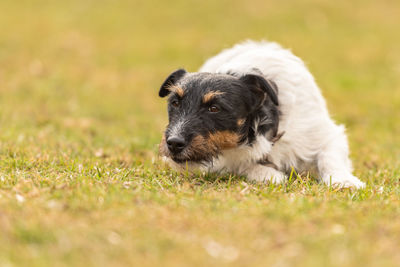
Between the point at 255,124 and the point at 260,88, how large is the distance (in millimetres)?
400

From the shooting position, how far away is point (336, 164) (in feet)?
21.7

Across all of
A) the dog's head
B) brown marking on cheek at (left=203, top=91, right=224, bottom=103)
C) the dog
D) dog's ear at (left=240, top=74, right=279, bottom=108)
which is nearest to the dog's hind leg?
the dog

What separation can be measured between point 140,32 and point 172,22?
68.4 inches

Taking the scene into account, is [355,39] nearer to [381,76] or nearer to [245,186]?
[381,76]

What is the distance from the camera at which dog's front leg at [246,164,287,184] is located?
6.05 metres

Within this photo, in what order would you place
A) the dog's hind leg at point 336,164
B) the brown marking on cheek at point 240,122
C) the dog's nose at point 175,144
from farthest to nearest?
the dog's hind leg at point 336,164 < the brown marking on cheek at point 240,122 < the dog's nose at point 175,144

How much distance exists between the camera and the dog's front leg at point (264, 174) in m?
6.05

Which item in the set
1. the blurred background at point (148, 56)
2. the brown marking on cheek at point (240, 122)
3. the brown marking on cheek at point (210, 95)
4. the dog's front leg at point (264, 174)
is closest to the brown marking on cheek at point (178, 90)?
the brown marking on cheek at point (210, 95)

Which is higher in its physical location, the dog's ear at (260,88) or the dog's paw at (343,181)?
the dog's ear at (260,88)

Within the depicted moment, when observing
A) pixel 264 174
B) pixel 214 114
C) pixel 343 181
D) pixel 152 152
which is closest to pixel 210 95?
pixel 214 114

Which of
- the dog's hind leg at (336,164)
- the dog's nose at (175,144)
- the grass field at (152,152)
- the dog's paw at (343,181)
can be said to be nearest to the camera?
the grass field at (152,152)

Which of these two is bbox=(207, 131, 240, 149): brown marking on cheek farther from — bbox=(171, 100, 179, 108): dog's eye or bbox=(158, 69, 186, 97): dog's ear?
bbox=(158, 69, 186, 97): dog's ear

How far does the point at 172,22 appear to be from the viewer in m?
22.2

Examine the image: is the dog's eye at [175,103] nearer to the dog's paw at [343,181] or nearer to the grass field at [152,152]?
the grass field at [152,152]
